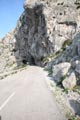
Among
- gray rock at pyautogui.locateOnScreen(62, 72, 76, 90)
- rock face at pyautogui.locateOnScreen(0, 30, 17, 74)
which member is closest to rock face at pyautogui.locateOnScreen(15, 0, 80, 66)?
rock face at pyautogui.locateOnScreen(0, 30, 17, 74)

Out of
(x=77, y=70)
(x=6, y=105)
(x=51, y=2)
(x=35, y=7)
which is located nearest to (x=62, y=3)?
(x=51, y=2)

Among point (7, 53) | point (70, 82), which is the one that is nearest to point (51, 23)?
point (7, 53)

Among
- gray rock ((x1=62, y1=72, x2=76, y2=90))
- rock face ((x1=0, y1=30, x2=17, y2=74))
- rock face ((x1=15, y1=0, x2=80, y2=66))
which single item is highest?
rock face ((x1=15, y1=0, x2=80, y2=66))

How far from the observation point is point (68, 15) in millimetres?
74562

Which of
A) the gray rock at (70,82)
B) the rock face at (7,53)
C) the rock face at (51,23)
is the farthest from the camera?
the rock face at (7,53)

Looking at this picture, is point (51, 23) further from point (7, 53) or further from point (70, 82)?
point (70, 82)

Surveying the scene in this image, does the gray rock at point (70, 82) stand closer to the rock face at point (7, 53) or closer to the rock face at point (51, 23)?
the rock face at point (51, 23)

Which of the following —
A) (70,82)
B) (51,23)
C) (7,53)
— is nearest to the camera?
(70,82)

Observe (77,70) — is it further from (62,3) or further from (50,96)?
(62,3)

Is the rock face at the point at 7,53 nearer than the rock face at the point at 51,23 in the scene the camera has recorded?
No

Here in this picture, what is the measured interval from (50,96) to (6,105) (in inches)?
149

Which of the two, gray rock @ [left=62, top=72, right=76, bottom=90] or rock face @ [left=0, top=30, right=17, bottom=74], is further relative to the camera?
rock face @ [left=0, top=30, right=17, bottom=74]

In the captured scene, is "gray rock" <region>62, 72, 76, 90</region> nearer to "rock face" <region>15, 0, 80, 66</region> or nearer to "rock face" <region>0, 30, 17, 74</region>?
"rock face" <region>15, 0, 80, 66</region>

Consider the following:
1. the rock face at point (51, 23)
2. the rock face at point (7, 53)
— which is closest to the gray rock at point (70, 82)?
the rock face at point (51, 23)
